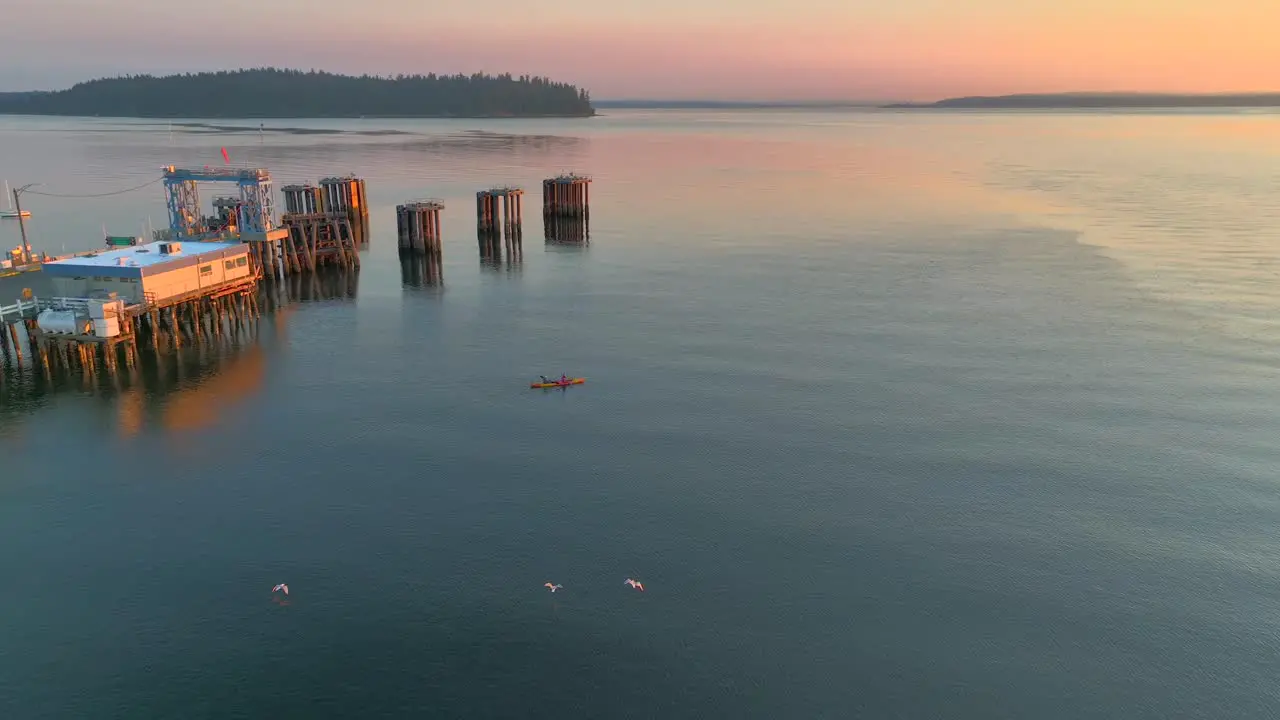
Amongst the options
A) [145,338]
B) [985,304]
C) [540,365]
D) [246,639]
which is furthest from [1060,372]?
[145,338]

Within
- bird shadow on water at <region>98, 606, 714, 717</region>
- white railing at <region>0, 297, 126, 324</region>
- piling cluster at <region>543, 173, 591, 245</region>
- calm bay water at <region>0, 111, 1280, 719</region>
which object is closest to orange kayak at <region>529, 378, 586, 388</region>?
calm bay water at <region>0, 111, 1280, 719</region>

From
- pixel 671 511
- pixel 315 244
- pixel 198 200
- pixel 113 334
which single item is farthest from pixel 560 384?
pixel 198 200

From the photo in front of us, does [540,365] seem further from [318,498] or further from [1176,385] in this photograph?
[1176,385]

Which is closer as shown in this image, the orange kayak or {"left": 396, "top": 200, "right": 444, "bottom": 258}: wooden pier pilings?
Answer: the orange kayak

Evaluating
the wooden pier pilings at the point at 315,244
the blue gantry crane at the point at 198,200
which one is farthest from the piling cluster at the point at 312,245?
the blue gantry crane at the point at 198,200

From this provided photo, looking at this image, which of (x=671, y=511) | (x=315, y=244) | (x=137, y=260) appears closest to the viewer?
(x=671, y=511)

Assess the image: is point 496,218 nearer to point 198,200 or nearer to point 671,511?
point 198,200

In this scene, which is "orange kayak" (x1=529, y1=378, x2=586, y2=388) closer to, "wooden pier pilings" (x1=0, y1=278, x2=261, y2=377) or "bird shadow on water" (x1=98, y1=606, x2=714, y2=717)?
"bird shadow on water" (x1=98, y1=606, x2=714, y2=717)

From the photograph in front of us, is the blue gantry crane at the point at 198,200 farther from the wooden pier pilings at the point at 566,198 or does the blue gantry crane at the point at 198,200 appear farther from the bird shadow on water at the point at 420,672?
the bird shadow on water at the point at 420,672
